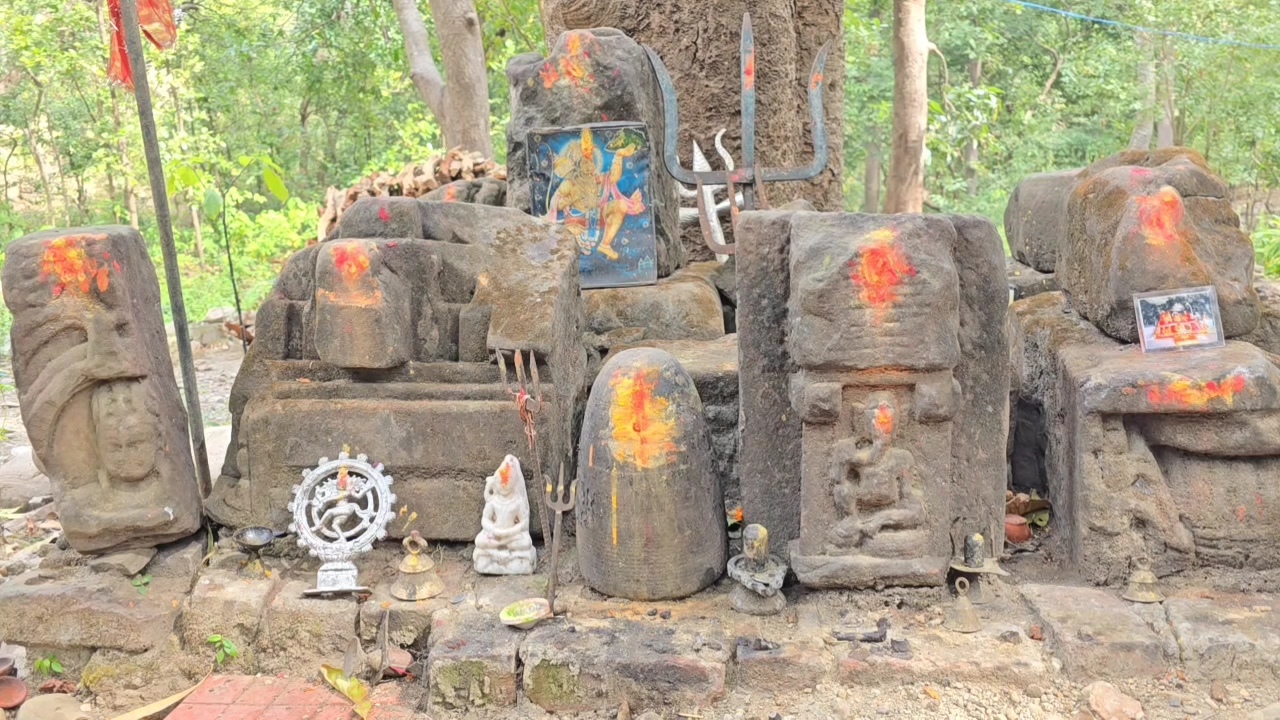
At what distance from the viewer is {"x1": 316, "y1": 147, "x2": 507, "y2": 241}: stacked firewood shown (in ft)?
25.5

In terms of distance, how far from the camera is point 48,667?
3869 mm

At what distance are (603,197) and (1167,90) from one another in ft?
35.2

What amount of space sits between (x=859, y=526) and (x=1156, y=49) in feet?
41.7

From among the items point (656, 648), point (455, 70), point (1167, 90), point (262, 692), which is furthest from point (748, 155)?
point (1167, 90)

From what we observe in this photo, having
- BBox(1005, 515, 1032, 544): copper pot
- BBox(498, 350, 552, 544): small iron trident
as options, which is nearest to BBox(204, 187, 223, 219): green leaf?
BBox(498, 350, 552, 544): small iron trident

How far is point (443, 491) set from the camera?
4078mm

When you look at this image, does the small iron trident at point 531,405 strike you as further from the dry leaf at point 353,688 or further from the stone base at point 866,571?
the stone base at point 866,571

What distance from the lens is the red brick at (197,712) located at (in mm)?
3445

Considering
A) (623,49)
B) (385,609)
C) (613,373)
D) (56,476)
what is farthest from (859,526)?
(623,49)

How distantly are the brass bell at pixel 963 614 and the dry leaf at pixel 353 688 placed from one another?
6.14ft

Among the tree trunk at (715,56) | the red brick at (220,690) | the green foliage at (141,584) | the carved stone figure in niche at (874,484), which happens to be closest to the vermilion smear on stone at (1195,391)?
the carved stone figure in niche at (874,484)

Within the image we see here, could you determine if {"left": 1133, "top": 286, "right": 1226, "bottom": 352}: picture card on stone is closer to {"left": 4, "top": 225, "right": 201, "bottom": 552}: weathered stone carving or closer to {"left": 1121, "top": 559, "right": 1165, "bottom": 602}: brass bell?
{"left": 1121, "top": 559, "right": 1165, "bottom": 602}: brass bell

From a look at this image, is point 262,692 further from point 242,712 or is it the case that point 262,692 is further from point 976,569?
point 976,569

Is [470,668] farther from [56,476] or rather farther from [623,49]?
[623,49]
